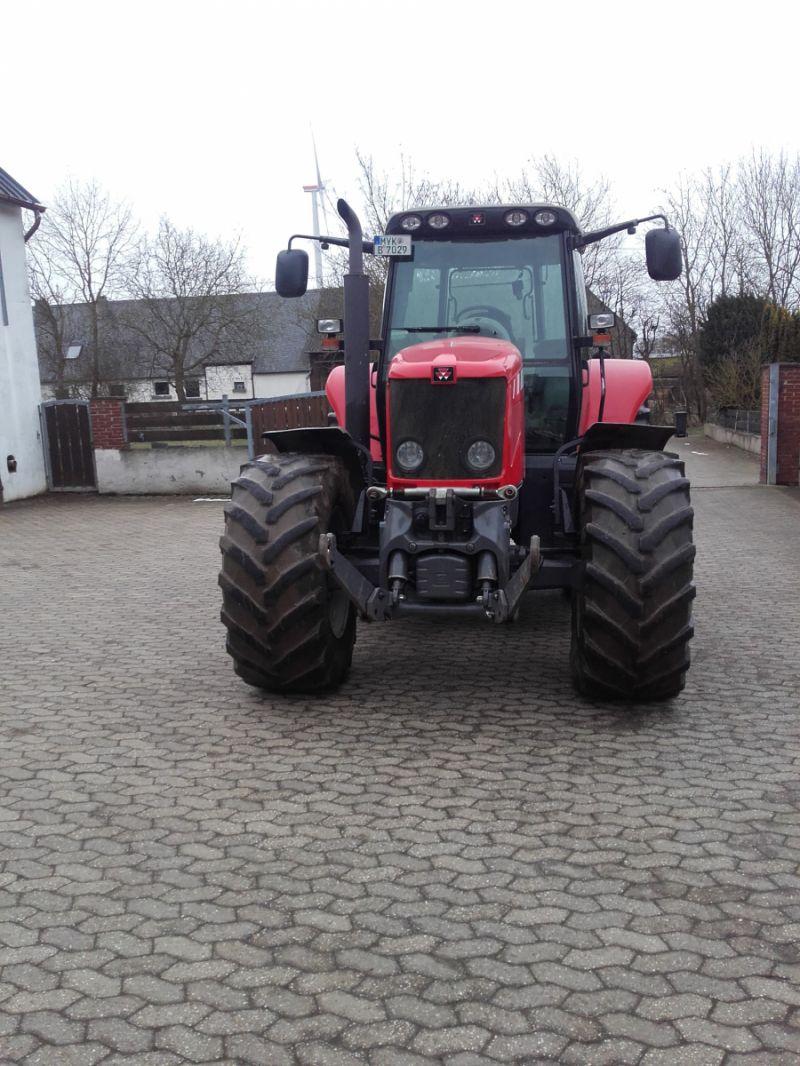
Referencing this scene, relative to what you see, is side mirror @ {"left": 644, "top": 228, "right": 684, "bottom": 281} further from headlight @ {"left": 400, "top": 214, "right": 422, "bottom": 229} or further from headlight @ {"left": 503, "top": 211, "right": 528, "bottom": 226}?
headlight @ {"left": 400, "top": 214, "right": 422, "bottom": 229}

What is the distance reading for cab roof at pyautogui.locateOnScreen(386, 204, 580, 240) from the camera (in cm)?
627

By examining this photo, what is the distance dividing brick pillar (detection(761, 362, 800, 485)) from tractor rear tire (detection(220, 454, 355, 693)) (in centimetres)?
1301

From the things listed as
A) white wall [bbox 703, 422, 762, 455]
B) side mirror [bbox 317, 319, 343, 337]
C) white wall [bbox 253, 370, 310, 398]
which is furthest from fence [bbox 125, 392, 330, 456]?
white wall [bbox 253, 370, 310, 398]

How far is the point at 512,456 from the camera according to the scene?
542 centimetres

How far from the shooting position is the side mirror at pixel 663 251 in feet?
19.5

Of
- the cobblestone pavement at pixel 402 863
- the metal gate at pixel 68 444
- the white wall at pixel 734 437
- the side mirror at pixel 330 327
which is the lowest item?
the white wall at pixel 734 437

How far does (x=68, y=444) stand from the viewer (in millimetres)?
18891

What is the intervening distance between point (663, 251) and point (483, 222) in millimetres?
1098

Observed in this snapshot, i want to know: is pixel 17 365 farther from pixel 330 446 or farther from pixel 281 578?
pixel 281 578

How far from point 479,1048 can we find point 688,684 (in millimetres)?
3451

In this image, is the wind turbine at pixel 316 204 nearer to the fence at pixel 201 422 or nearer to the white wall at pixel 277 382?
the fence at pixel 201 422

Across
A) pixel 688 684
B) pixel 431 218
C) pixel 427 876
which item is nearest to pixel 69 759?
pixel 427 876

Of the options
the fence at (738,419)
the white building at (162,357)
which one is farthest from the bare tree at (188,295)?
the fence at (738,419)

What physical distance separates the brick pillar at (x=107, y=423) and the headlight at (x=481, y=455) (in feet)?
45.5
